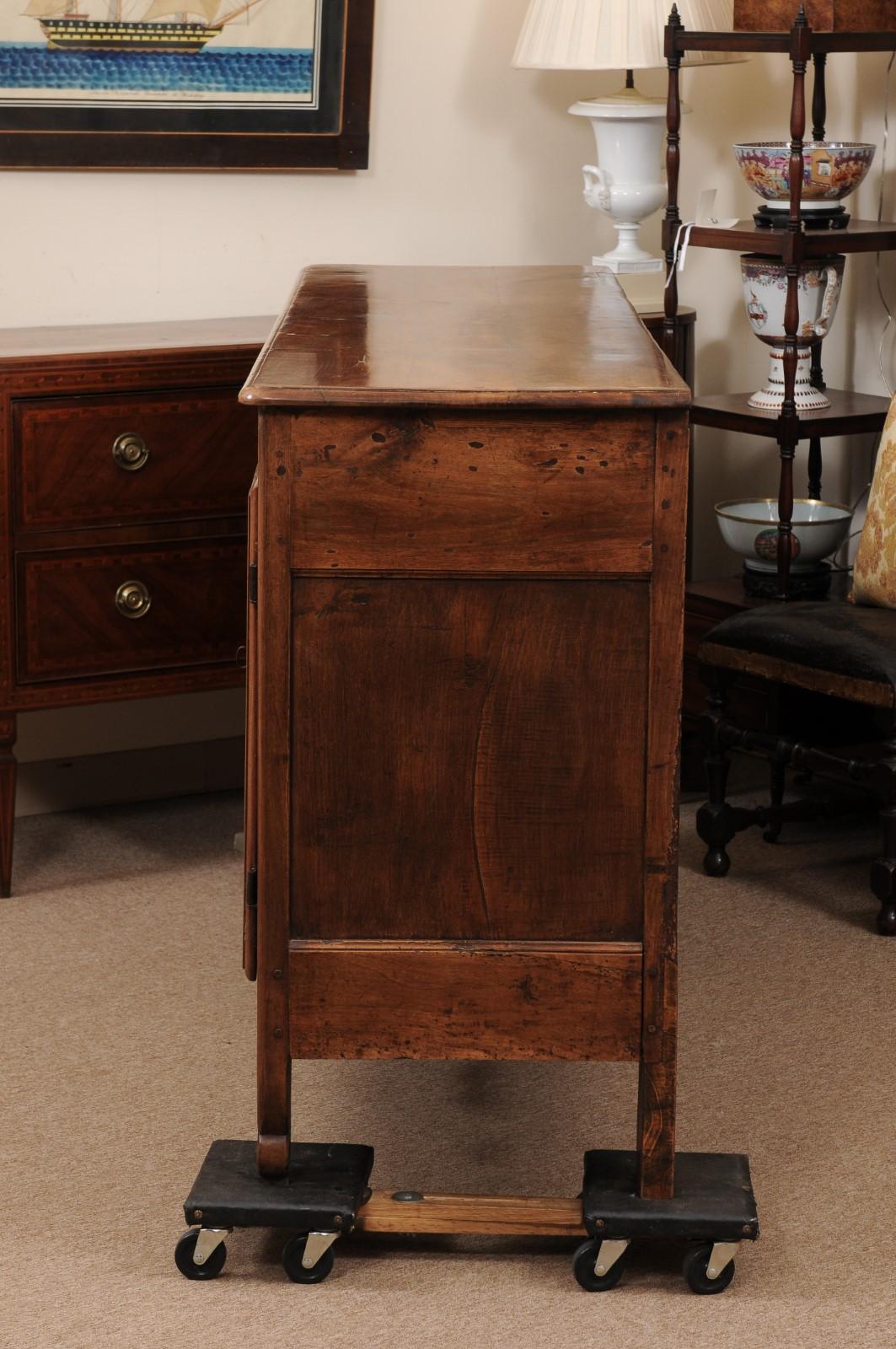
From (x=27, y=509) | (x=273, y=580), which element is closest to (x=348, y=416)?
(x=273, y=580)

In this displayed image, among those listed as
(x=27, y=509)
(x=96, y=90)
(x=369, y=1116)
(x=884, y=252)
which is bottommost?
(x=369, y=1116)

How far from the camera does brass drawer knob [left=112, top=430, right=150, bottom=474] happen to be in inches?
125

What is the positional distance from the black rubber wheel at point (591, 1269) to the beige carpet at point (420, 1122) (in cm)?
2

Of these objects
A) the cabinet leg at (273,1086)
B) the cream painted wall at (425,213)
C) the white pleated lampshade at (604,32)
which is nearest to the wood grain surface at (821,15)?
the white pleated lampshade at (604,32)

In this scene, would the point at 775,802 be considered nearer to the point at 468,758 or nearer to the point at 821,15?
the point at 821,15

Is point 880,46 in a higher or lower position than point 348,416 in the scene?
higher

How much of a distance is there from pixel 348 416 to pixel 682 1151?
104cm

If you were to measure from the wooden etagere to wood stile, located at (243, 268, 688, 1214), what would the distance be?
142cm

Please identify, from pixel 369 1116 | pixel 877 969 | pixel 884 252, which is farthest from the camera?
pixel 884 252

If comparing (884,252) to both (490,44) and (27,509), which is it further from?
(27,509)

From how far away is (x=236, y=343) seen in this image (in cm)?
330

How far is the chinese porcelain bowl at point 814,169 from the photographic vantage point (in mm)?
3469

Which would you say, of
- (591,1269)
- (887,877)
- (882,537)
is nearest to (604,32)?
(882,537)

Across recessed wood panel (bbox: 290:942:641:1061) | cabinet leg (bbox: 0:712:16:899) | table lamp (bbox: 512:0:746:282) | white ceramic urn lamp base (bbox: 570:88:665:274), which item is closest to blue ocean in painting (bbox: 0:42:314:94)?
table lamp (bbox: 512:0:746:282)
